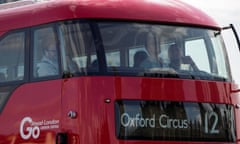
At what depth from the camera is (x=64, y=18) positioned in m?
13.3

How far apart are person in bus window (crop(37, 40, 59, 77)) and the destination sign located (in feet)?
3.66

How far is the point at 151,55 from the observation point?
540 inches

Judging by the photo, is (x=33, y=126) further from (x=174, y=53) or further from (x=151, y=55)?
(x=174, y=53)

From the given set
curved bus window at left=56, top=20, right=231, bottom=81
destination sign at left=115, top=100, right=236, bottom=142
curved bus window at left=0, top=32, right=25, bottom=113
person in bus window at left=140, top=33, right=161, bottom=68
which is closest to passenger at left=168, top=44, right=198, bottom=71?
curved bus window at left=56, top=20, right=231, bottom=81

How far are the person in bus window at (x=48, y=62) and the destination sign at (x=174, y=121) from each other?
1116 millimetres

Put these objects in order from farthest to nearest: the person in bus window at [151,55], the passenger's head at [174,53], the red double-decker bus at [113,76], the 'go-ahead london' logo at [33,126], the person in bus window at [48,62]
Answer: the passenger's head at [174,53] → the person in bus window at [151,55] → the person in bus window at [48,62] → the 'go-ahead london' logo at [33,126] → the red double-decker bus at [113,76]

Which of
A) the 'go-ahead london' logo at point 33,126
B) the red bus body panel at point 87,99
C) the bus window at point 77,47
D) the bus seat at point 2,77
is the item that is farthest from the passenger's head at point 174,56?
the bus seat at point 2,77

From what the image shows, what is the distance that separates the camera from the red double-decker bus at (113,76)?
13.0 metres

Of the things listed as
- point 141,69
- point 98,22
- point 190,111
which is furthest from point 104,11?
point 190,111

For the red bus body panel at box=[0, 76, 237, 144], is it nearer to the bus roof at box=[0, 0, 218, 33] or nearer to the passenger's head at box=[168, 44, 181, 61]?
the passenger's head at box=[168, 44, 181, 61]

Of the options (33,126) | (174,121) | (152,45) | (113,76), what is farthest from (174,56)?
(33,126)

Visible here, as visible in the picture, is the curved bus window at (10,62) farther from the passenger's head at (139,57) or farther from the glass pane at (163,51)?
the passenger's head at (139,57)

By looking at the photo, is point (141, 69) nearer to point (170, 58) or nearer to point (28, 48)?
point (170, 58)

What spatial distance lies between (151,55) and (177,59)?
44 centimetres
